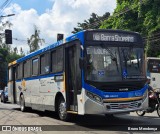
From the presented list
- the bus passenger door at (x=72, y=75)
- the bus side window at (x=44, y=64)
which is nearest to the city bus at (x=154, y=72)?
the bus side window at (x=44, y=64)

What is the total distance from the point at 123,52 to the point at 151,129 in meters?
2.69

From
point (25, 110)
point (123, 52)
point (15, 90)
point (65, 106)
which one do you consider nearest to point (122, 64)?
point (123, 52)

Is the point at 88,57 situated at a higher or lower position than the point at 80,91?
higher

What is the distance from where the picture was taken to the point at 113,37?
39.6ft

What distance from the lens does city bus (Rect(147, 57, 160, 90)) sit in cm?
2945

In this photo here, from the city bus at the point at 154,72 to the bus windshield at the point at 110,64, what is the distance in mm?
17785

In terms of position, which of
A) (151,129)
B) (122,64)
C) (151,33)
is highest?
(151,33)

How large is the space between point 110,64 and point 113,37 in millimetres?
1035

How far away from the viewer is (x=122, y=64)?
1170 centimetres

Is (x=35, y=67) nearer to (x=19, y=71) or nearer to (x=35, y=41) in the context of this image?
(x=19, y=71)

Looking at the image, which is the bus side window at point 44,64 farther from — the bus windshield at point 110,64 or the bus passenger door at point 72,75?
the bus windshield at point 110,64

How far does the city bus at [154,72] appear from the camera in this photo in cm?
2945

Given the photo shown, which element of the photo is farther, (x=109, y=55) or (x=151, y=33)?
(x=151, y=33)

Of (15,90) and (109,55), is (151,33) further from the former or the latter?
(109,55)
